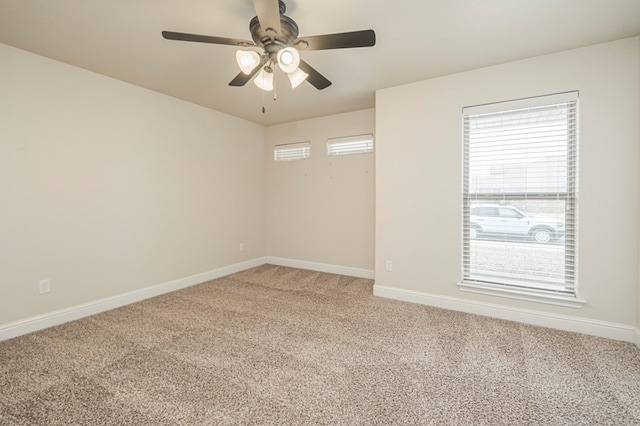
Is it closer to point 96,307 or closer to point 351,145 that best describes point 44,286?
point 96,307

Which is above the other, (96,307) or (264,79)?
(264,79)

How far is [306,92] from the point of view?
334cm

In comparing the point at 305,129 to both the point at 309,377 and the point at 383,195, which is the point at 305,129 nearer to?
the point at 383,195

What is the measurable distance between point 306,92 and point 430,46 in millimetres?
1468

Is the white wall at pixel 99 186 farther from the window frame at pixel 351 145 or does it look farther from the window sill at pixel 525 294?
the window sill at pixel 525 294

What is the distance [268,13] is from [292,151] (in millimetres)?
3240

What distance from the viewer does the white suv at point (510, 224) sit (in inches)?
101

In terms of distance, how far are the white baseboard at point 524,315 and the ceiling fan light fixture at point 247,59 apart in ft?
8.79

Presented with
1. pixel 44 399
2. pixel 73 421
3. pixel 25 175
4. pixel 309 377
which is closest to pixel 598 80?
pixel 309 377

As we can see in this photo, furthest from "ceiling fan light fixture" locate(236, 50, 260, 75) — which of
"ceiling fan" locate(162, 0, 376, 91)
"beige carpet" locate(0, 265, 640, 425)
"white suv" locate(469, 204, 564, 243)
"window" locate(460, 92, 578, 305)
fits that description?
"white suv" locate(469, 204, 564, 243)

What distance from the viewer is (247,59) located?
5.84 feet

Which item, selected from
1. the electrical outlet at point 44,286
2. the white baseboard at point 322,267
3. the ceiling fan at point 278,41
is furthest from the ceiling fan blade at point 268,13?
the white baseboard at point 322,267

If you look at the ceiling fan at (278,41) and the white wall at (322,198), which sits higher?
the ceiling fan at (278,41)

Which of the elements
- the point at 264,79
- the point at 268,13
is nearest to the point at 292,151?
the point at 264,79
